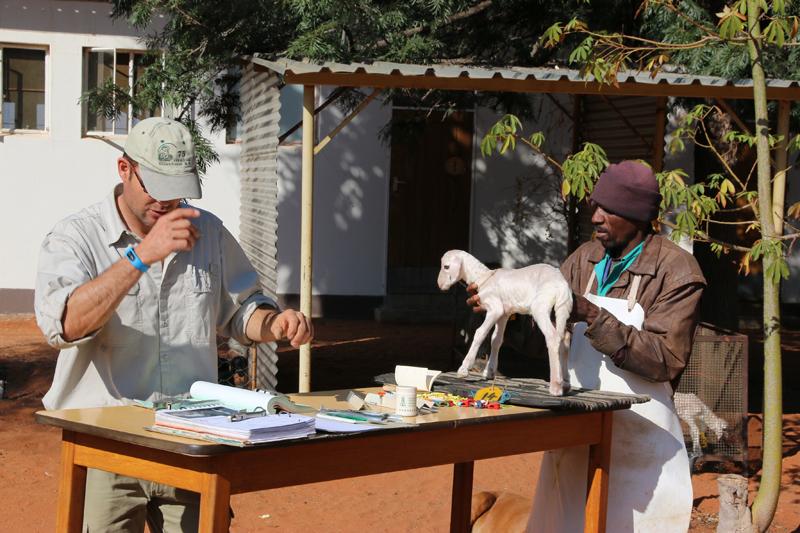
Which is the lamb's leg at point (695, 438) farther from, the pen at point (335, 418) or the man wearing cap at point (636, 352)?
the pen at point (335, 418)

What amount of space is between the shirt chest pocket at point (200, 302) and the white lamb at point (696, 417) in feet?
12.0

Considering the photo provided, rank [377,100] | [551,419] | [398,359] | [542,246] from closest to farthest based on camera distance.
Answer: [551,419]
[398,359]
[377,100]
[542,246]

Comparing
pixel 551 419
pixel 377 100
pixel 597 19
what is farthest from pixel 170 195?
pixel 377 100

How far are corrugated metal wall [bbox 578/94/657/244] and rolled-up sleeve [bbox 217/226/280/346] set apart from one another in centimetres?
561

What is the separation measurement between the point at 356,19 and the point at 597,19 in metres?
2.76

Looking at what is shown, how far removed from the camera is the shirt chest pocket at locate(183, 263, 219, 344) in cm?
256

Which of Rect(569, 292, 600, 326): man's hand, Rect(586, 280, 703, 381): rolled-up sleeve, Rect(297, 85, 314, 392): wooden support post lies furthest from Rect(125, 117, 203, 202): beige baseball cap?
Rect(297, 85, 314, 392): wooden support post

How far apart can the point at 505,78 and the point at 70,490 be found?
4089 mm

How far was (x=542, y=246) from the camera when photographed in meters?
11.1

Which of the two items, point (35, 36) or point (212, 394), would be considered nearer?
point (212, 394)

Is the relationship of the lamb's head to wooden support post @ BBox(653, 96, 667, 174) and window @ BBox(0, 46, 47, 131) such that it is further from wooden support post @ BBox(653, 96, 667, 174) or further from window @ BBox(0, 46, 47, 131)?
Result: window @ BBox(0, 46, 47, 131)

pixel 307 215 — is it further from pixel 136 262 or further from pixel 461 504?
pixel 136 262

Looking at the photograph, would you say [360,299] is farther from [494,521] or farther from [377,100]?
[494,521]

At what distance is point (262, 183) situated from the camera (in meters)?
6.61
